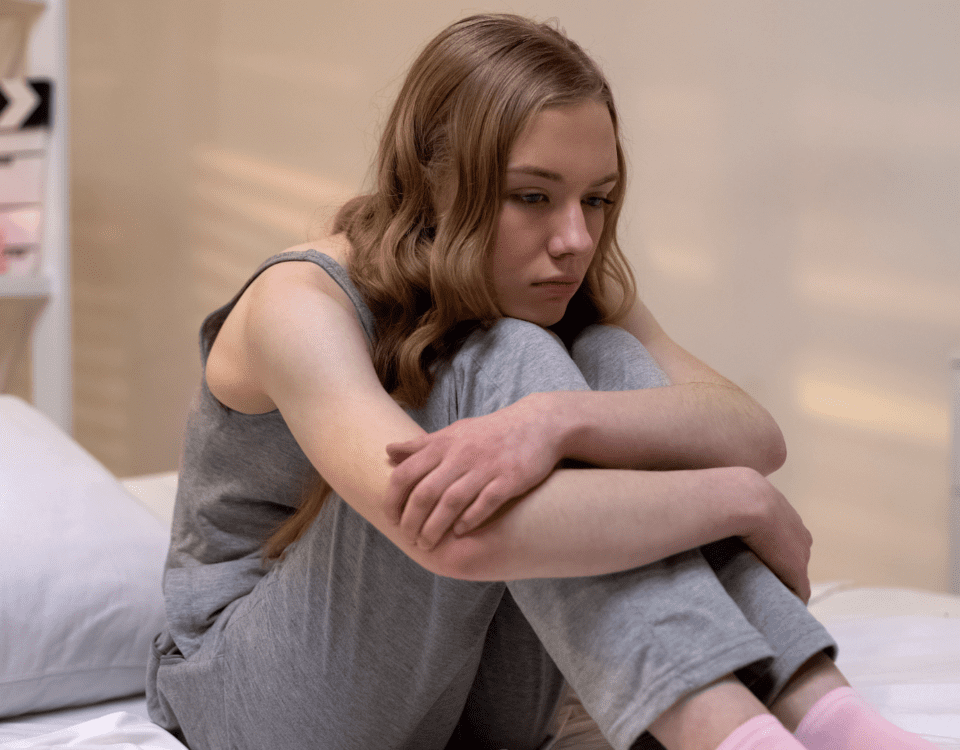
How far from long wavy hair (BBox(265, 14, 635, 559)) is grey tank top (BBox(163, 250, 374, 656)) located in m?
0.03

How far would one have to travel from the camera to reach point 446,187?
0.95 meters

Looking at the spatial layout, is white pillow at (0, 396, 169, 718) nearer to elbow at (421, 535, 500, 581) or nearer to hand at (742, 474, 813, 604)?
elbow at (421, 535, 500, 581)

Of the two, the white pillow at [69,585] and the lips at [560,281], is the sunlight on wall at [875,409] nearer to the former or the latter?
the lips at [560,281]

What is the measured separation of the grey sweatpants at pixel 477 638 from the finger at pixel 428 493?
0.11 metres

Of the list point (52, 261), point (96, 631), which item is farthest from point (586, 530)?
point (52, 261)

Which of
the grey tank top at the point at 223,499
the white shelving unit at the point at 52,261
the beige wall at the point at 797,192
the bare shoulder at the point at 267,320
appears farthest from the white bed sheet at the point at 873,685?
the white shelving unit at the point at 52,261

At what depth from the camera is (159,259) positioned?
2893mm

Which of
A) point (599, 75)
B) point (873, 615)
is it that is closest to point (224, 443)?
point (599, 75)

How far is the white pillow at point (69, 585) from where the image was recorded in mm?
988

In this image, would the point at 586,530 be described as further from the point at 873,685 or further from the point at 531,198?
the point at 873,685

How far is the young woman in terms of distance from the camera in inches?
26.0

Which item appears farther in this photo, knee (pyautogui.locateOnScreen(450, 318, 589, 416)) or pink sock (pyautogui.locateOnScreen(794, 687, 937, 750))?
knee (pyautogui.locateOnScreen(450, 318, 589, 416))

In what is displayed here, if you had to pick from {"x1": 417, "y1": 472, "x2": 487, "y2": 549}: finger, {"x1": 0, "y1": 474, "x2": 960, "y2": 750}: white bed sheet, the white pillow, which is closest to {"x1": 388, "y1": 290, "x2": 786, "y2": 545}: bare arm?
{"x1": 417, "y1": 472, "x2": 487, "y2": 549}: finger

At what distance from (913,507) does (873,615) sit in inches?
25.8
